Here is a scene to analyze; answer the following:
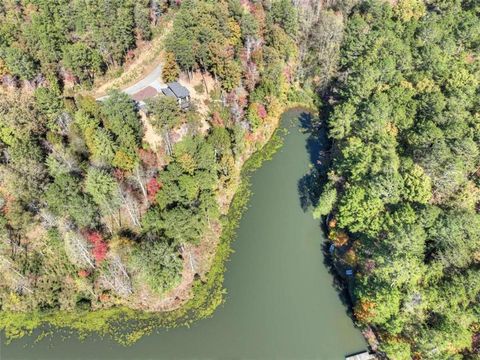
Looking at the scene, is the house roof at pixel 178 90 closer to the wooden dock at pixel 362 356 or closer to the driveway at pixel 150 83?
the driveway at pixel 150 83

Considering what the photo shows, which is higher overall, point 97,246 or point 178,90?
point 178,90

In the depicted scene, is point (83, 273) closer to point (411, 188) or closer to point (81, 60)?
point (81, 60)

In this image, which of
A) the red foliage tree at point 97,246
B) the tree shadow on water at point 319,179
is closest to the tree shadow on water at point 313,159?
the tree shadow on water at point 319,179

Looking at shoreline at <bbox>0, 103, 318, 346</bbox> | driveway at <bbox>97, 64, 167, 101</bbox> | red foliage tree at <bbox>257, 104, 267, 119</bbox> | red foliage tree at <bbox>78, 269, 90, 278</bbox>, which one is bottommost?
shoreline at <bbox>0, 103, 318, 346</bbox>

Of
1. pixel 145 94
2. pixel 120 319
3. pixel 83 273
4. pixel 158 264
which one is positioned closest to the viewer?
pixel 158 264

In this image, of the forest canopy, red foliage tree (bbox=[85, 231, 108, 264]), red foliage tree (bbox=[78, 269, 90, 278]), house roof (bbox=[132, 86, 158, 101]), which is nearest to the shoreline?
red foliage tree (bbox=[78, 269, 90, 278])

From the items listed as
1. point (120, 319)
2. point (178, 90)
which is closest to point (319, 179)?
point (178, 90)

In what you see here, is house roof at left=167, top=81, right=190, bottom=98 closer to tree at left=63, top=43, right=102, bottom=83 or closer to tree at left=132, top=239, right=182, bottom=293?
tree at left=63, top=43, right=102, bottom=83

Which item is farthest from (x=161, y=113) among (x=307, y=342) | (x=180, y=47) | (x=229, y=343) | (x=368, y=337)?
(x=368, y=337)
